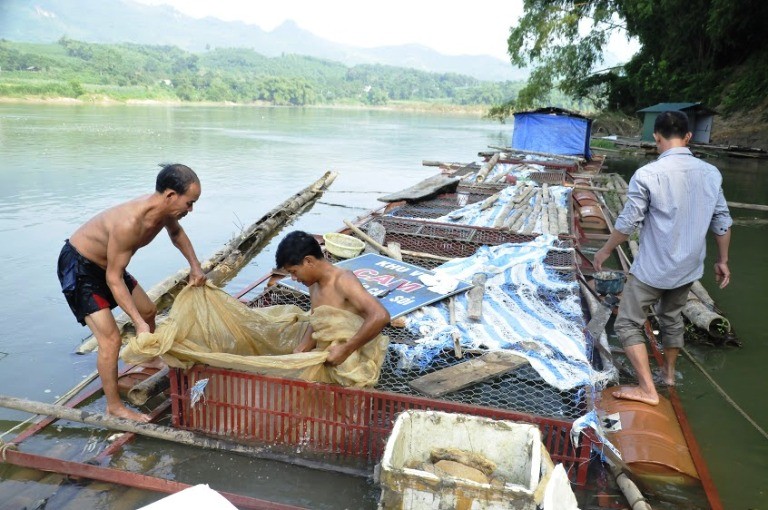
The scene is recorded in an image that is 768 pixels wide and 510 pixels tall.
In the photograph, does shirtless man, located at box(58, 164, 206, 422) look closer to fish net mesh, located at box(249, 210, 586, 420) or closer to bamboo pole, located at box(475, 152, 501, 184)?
fish net mesh, located at box(249, 210, 586, 420)

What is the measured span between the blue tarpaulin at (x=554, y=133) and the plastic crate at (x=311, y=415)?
15.8m

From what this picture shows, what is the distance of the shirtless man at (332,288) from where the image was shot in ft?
9.76

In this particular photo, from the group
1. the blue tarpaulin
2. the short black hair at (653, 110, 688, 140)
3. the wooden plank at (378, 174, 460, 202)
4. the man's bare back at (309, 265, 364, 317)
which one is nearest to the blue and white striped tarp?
the man's bare back at (309, 265, 364, 317)

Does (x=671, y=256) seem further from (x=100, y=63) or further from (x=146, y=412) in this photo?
(x=100, y=63)

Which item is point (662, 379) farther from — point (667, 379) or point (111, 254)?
point (111, 254)

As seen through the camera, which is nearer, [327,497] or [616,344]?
[327,497]

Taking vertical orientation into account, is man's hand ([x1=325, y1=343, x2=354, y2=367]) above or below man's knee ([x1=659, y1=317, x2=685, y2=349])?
above

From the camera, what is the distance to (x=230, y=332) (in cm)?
347

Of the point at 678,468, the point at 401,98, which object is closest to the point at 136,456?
the point at 678,468

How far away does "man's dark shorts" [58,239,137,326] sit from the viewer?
11.0 ft

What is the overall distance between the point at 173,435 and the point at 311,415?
0.75m

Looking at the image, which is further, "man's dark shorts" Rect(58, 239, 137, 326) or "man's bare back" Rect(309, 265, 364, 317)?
"man's dark shorts" Rect(58, 239, 137, 326)

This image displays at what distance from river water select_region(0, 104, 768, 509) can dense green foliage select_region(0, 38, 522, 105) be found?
34.9 meters

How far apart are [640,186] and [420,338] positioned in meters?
1.81
